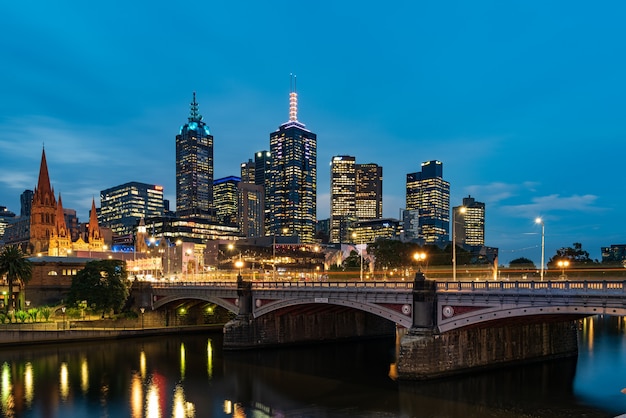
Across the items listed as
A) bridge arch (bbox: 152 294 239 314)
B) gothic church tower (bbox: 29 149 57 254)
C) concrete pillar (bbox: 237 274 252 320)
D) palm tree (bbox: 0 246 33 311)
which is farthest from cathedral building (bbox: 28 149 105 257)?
concrete pillar (bbox: 237 274 252 320)

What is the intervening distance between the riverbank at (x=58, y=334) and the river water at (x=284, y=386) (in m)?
2.20

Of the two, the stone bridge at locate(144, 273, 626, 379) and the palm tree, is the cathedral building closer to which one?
the palm tree

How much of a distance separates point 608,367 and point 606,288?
20002 mm

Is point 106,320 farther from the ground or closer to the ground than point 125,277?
closer to the ground

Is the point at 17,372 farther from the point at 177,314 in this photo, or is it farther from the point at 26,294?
the point at 26,294

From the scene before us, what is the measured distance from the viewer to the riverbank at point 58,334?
224 ft

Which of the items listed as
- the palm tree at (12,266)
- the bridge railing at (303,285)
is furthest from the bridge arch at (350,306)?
the palm tree at (12,266)

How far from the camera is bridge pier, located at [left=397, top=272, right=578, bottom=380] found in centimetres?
4584

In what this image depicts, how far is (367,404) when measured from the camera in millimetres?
41750

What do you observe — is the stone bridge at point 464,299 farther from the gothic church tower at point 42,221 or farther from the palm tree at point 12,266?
the gothic church tower at point 42,221

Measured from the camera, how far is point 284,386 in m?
48.8

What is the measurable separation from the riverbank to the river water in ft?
7.22

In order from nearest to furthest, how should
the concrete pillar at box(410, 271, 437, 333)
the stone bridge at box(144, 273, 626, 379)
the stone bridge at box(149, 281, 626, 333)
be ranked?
1. the stone bridge at box(149, 281, 626, 333)
2. the stone bridge at box(144, 273, 626, 379)
3. the concrete pillar at box(410, 271, 437, 333)

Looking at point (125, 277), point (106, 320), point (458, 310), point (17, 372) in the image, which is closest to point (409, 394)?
point (458, 310)
